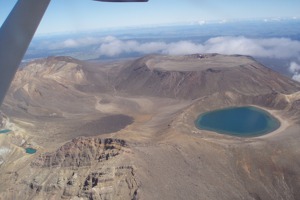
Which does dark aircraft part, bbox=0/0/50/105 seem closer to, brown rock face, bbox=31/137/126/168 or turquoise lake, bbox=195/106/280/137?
brown rock face, bbox=31/137/126/168

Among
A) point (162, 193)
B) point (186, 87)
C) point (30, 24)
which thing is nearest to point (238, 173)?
point (162, 193)

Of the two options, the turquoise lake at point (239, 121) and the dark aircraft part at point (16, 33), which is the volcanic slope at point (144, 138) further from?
the dark aircraft part at point (16, 33)

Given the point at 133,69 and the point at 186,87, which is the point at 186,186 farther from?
the point at 133,69

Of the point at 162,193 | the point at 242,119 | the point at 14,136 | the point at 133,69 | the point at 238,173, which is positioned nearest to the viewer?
the point at 162,193

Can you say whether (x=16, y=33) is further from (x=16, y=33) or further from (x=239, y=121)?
(x=239, y=121)

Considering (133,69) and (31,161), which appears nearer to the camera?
(31,161)

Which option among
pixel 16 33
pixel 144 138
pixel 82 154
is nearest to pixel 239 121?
pixel 144 138

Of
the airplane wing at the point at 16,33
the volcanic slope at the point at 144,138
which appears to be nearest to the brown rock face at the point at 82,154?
the volcanic slope at the point at 144,138
